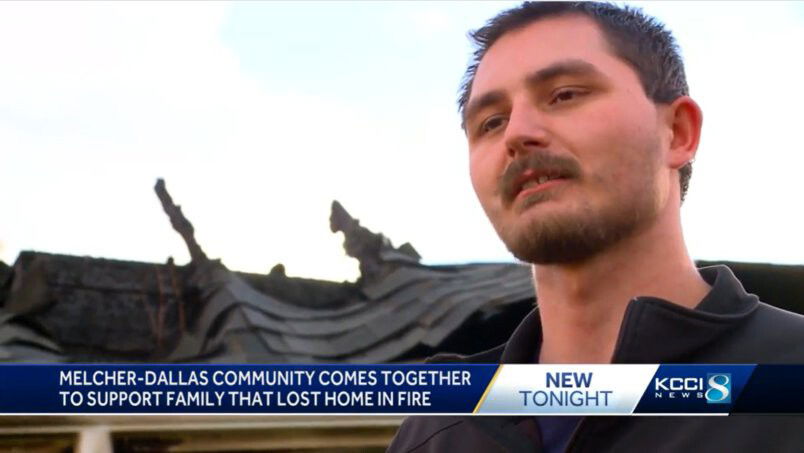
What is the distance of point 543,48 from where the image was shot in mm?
1536

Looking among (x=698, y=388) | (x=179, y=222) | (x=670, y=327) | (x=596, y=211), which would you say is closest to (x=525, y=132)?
(x=596, y=211)

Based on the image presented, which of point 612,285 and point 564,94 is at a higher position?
point 564,94

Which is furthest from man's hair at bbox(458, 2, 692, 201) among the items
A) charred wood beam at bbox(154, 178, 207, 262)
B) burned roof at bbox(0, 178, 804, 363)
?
charred wood beam at bbox(154, 178, 207, 262)

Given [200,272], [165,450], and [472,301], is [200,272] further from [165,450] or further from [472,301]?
[472,301]

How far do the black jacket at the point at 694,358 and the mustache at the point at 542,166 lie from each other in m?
0.25

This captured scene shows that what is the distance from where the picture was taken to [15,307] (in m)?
2.50

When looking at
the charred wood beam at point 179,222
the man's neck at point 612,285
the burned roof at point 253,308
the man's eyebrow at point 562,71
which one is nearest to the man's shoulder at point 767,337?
the man's neck at point 612,285

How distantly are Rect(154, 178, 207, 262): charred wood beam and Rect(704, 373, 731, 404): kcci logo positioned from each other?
153 centimetres

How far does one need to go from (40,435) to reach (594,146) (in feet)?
5.04

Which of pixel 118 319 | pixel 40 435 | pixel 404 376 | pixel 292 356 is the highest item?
pixel 118 319

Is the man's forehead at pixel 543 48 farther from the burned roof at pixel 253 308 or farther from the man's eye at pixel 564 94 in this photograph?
the burned roof at pixel 253 308

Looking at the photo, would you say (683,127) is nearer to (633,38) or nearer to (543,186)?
(633,38)

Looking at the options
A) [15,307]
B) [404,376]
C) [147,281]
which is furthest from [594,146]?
[15,307]

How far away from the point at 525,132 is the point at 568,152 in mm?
75
